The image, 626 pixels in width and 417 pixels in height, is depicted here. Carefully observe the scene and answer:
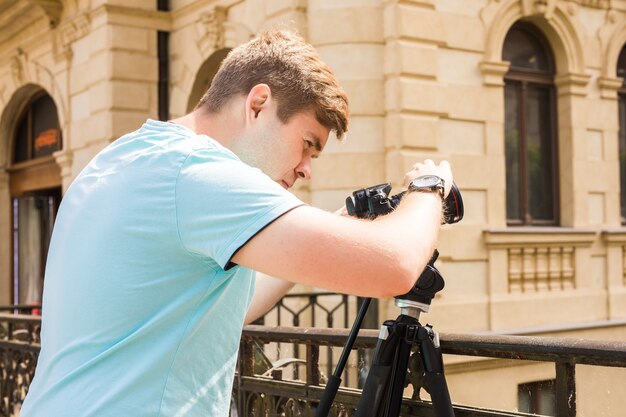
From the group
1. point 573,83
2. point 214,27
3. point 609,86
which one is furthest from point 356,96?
point 609,86

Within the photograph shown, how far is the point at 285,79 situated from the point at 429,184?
365mm

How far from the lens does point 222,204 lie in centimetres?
142

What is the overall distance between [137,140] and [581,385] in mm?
1371

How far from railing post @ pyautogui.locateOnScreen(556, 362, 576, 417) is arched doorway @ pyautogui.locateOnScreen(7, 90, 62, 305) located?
43.4ft

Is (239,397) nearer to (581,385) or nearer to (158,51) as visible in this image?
(581,385)

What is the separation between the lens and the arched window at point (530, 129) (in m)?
9.78

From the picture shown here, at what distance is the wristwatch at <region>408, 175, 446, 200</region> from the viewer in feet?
5.56

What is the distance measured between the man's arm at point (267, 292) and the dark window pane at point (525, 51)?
8.09 m

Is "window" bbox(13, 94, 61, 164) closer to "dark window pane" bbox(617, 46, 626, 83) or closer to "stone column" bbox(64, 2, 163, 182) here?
"stone column" bbox(64, 2, 163, 182)

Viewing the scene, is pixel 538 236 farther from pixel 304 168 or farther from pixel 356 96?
pixel 304 168

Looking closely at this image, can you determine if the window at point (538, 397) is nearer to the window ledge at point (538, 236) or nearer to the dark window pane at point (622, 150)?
the window ledge at point (538, 236)

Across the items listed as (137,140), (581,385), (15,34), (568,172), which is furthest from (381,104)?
(15,34)

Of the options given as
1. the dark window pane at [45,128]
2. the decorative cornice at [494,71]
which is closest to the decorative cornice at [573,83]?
the decorative cornice at [494,71]

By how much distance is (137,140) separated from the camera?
1575 millimetres
